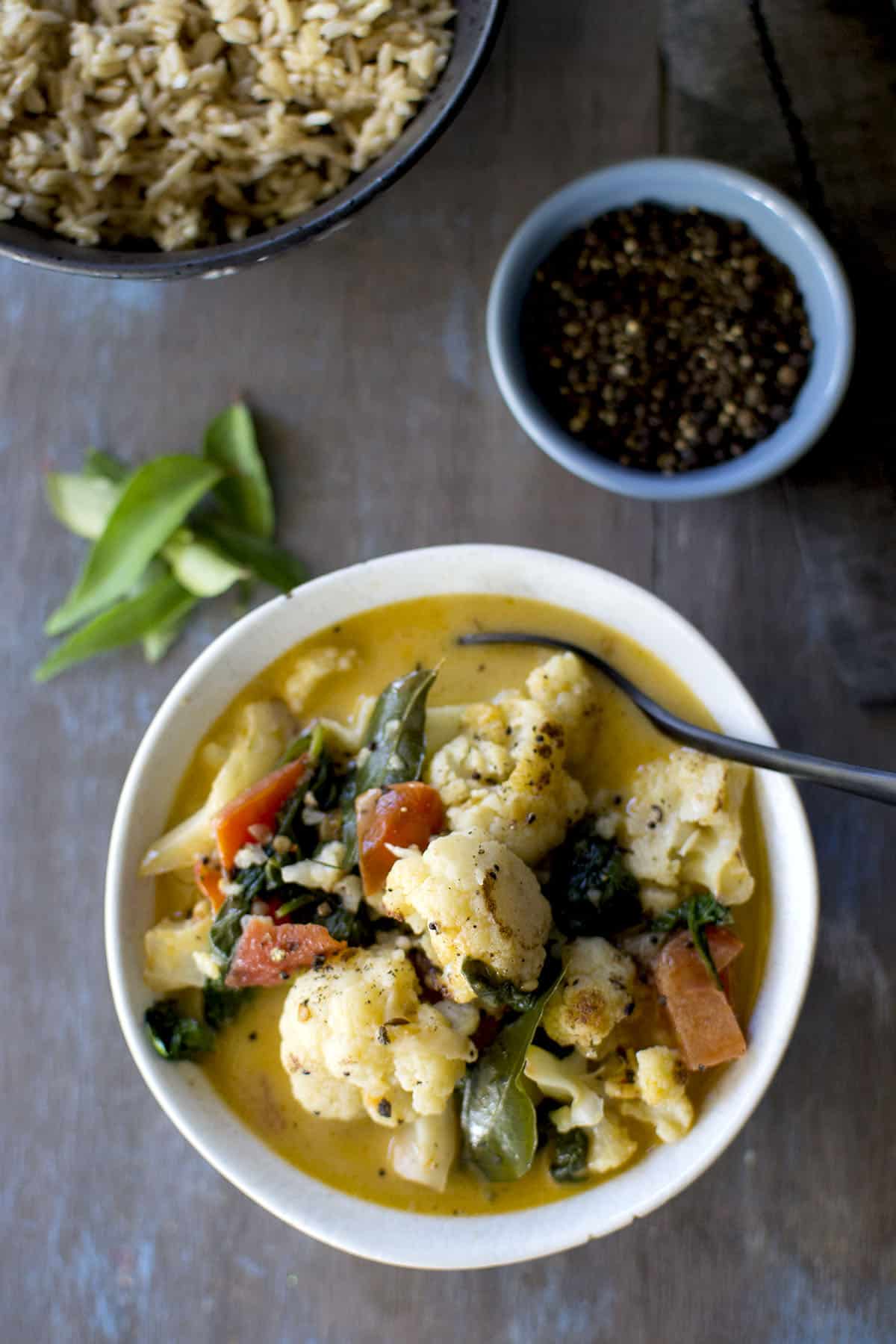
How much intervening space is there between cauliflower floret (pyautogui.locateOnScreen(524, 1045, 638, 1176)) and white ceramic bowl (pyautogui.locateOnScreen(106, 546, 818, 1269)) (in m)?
0.07

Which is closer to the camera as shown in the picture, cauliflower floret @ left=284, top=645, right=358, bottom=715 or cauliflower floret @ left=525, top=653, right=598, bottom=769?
cauliflower floret @ left=525, top=653, right=598, bottom=769

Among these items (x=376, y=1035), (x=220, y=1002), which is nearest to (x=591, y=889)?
(x=376, y=1035)

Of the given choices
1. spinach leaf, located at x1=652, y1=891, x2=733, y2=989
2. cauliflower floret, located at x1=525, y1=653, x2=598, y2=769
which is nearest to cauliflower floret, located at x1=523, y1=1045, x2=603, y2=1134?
spinach leaf, located at x1=652, y1=891, x2=733, y2=989

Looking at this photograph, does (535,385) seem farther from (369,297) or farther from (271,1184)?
(271,1184)

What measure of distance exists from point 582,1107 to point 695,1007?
232mm

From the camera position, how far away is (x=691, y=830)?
181 cm

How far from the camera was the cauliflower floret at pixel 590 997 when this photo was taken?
5.46ft

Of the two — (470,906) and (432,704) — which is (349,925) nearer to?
(470,906)

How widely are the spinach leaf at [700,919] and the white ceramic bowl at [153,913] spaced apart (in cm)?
14

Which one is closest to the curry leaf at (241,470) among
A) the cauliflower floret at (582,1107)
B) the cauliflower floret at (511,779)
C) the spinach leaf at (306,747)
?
the spinach leaf at (306,747)

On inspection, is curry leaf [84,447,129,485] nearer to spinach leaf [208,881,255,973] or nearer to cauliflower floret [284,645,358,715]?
cauliflower floret [284,645,358,715]

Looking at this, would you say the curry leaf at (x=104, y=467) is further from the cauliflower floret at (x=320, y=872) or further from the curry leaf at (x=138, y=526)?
the cauliflower floret at (x=320, y=872)

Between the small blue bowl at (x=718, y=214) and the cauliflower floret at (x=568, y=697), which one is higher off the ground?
the small blue bowl at (x=718, y=214)

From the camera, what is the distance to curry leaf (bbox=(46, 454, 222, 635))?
218cm
